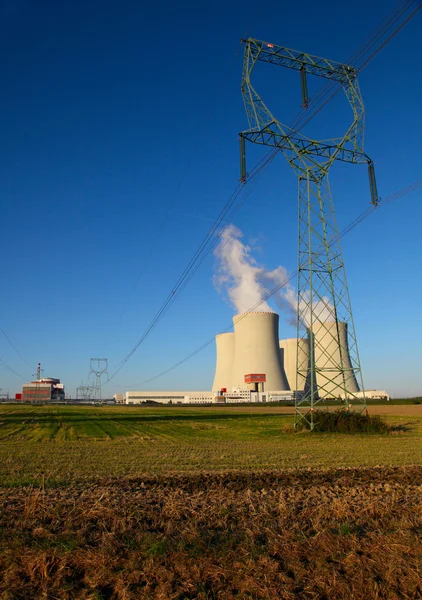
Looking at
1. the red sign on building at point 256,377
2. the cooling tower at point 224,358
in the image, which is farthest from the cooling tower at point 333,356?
the cooling tower at point 224,358

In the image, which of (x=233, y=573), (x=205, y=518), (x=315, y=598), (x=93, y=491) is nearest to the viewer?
(x=315, y=598)

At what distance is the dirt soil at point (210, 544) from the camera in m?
4.00

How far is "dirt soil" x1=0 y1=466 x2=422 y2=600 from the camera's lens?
4.00 meters

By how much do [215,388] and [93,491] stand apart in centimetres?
7540

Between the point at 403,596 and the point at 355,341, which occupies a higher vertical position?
the point at 355,341

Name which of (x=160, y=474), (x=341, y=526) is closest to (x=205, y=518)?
(x=341, y=526)

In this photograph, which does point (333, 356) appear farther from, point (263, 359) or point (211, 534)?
point (211, 534)

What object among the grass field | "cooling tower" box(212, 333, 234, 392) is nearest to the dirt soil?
the grass field

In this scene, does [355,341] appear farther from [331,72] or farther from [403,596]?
[403,596]

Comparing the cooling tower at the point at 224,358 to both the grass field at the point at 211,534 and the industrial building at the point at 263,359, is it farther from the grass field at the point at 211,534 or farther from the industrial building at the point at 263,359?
the grass field at the point at 211,534

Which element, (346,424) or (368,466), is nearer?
(368,466)

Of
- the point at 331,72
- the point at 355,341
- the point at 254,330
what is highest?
the point at 331,72

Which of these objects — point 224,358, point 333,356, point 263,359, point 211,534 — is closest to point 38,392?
point 224,358

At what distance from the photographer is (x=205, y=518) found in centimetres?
594
